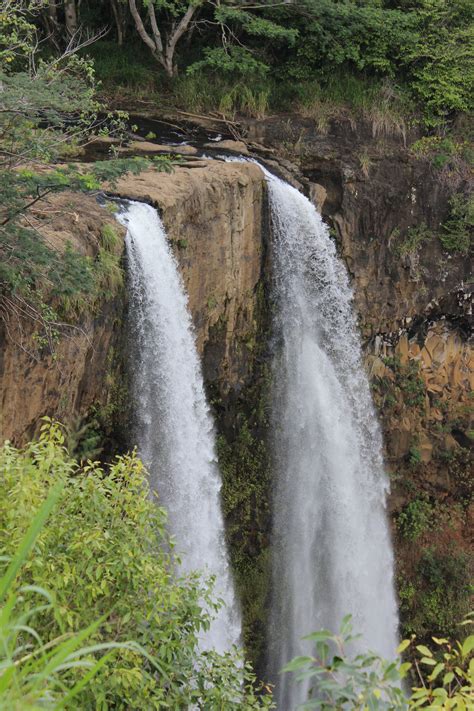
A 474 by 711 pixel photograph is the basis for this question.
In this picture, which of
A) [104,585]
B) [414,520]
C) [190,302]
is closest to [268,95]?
[190,302]

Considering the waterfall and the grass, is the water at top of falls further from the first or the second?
the grass

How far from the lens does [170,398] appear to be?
859cm

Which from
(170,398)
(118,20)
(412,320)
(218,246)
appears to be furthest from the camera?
(118,20)

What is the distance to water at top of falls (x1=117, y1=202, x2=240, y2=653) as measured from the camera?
8.22 m

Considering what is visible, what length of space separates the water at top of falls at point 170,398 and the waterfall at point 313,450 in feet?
8.75

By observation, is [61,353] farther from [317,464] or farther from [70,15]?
[70,15]

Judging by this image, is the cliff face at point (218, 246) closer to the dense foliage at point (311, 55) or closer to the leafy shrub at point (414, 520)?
the dense foliage at point (311, 55)

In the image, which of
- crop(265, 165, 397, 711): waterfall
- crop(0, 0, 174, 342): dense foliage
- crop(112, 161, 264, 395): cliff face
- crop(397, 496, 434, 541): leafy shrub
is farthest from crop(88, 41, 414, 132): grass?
crop(0, 0, 174, 342): dense foliage

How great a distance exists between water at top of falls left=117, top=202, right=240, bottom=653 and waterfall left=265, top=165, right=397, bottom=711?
267 centimetres

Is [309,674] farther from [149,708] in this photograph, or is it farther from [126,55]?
[126,55]

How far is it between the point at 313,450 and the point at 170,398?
3955mm

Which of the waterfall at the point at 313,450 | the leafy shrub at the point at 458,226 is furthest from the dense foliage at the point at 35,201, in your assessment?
the leafy shrub at the point at 458,226

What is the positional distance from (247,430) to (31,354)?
540 cm

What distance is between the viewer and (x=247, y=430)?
1138cm
